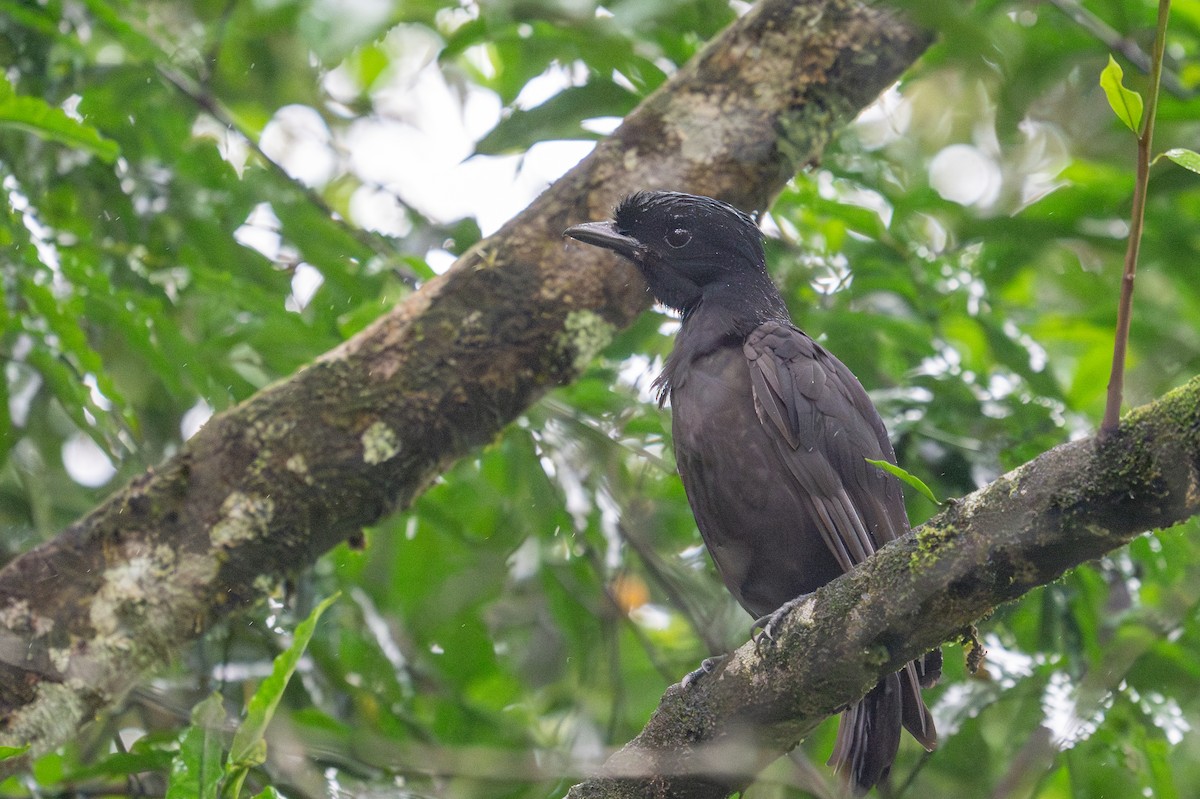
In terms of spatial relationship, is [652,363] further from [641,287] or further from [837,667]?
[837,667]

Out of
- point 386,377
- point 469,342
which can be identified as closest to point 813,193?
point 469,342

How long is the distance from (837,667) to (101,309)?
2.77 meters

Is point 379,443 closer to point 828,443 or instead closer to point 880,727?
point 828,443

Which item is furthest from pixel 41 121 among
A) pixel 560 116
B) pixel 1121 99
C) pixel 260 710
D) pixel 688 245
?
pixel 1121 99

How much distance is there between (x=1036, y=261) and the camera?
14.5ft

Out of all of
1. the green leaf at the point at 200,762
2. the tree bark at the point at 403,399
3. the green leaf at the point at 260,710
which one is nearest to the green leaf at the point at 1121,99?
the green leaf at the point at 260,710

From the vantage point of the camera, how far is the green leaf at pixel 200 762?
239 centimetres

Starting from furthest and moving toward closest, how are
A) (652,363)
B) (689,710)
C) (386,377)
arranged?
1. (652,363)
2. (386,377)
3. (689,710)

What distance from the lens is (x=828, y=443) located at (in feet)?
10.5

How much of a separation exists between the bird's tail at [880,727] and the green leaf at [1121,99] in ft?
4.85

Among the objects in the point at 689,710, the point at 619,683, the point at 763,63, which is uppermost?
the point at 763,63

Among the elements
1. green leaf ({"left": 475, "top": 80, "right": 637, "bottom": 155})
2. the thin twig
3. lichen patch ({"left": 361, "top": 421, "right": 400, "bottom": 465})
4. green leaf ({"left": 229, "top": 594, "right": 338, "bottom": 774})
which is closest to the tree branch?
the thin twig

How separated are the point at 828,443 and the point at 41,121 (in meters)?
2.31

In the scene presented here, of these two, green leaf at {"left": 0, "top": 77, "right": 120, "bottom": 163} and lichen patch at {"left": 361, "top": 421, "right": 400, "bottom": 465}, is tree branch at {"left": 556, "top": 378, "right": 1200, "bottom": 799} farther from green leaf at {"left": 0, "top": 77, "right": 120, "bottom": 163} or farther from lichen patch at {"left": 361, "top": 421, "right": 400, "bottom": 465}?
green leaf at {"left": 0, "top": 77, "right": 120, "bottom": 163}
